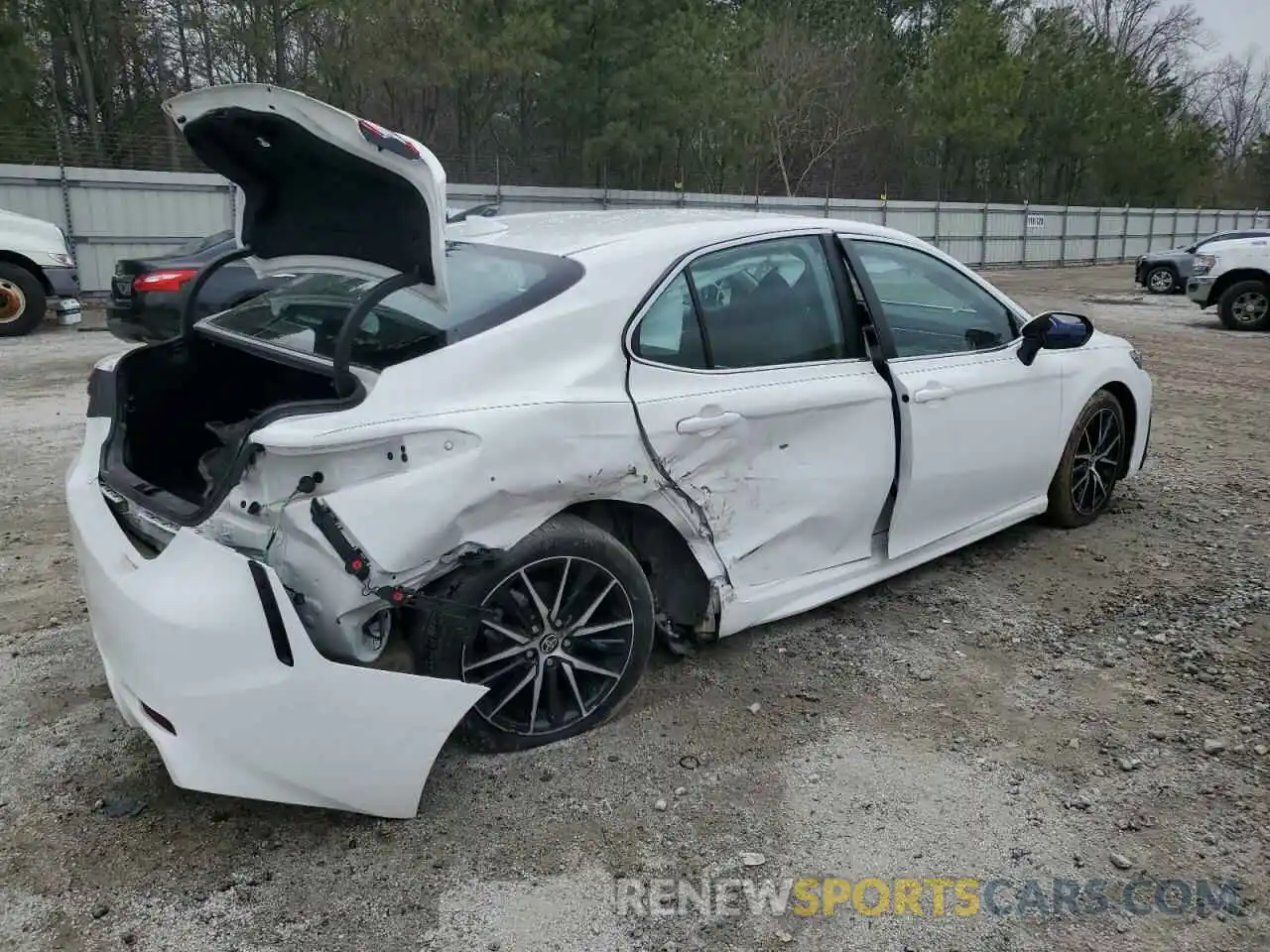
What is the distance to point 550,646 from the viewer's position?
3.00m

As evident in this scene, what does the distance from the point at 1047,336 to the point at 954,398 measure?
0.68 metres

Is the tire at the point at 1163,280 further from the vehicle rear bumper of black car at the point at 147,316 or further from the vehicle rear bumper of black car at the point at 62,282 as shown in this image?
the vehicle rear bumper of black car at the point at 62,282

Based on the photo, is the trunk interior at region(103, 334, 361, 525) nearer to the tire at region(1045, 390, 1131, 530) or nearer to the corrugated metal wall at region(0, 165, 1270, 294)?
the corrugated metal wall at region(0, 165, 1270, 294)

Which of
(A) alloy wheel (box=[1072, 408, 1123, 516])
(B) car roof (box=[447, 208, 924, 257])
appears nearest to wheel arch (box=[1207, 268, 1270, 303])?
(A) alloy wheel (box=[1072, 408, 1123, 516])

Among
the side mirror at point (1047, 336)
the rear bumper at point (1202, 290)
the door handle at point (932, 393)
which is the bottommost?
the rear bumper at point (1202, 290)

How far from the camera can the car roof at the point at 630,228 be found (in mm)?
3342

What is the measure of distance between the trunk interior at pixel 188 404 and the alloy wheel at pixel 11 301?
31.8ft

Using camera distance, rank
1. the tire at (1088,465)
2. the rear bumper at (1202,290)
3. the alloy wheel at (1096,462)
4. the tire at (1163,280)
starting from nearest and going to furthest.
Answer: the tire at (1088,465) < the alloy wheel at (1096,462) < the rear bumper at (1202,290) < the tire at (1163,280)

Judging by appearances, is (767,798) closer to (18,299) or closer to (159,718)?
(159,718)

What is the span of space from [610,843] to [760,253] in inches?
78.8

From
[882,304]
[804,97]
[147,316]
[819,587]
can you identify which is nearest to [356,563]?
[819,587]

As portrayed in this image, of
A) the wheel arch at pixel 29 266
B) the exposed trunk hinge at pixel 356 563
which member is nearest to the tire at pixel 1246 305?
the exposed trunk hinge at pixel 356 563

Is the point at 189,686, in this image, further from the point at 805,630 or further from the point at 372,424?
the point at 805,630

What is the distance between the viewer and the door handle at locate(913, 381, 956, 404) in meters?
3.80
